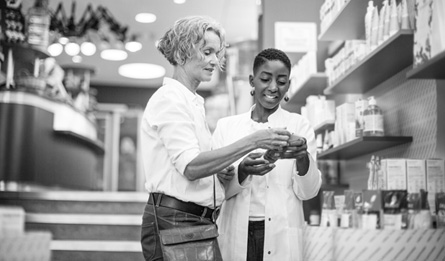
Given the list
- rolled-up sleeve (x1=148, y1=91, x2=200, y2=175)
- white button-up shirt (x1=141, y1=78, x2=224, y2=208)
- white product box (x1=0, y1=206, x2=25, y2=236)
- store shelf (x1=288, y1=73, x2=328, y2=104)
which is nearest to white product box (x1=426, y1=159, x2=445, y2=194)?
white button-up shirt (x1=141, y1=78, x2=224, y2=208)

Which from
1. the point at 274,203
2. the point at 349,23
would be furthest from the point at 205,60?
the point at 349,23

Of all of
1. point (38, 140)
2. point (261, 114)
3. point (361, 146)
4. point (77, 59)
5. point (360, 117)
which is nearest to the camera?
point (261, 114)

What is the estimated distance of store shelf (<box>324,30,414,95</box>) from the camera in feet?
9.73

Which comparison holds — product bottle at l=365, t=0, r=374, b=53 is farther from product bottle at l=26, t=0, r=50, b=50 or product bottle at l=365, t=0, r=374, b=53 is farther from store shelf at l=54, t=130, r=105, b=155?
product bottle at l=26, t=0, r=50, b=50

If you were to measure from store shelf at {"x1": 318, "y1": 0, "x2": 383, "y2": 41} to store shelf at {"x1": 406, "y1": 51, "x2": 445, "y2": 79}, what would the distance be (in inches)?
50.5

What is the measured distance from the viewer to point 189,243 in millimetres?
1878

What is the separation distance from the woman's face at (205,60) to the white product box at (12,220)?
13.2 ft

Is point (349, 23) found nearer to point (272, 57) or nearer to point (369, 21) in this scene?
point (369, 21)

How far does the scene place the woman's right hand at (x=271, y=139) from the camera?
1866mm

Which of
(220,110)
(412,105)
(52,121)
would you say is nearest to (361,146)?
(412,105)

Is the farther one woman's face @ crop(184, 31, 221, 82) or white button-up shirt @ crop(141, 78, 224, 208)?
woman's face @ crop(184, 31, 221, 82)

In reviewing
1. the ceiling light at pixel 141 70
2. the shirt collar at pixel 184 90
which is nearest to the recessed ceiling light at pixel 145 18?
the ceiling light at pixel 141 70

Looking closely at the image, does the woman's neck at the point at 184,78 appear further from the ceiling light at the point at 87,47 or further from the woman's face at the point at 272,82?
the ceiling light at the point at 87,47

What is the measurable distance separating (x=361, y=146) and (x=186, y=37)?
84.3 inches
